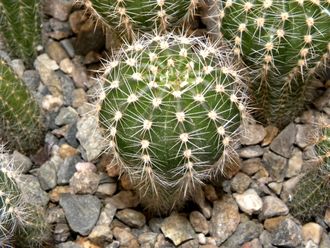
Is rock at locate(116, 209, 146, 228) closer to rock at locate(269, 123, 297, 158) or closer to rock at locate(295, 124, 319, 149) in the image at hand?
rock at locate(269, 123, 297, 158)

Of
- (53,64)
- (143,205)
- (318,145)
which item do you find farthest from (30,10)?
(318,145)

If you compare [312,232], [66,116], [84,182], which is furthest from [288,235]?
[66,116]

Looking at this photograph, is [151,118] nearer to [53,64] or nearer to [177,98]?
[177,98]

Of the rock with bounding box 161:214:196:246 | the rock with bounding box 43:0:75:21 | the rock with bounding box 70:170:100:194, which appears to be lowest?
the rock with bounding box 161:214:196:246

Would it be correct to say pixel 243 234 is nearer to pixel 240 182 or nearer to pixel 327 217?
pixel 240 182

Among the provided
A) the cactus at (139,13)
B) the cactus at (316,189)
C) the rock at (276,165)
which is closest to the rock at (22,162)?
the cactus at (139,13)

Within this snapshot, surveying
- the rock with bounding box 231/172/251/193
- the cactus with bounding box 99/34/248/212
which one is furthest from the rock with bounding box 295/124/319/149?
the cactus with bounding box 99/34/248/212
